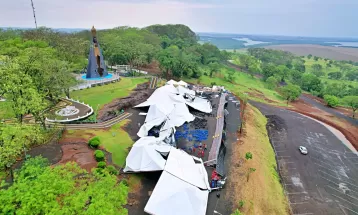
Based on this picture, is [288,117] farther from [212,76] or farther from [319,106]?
[212,76]

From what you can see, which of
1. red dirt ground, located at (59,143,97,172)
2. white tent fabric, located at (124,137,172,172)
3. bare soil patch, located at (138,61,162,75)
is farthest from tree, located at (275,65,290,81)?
red dirt ground, located at (59,143,97,172)

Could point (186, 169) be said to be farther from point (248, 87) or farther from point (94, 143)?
point (248, 87)

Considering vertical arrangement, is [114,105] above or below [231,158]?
above

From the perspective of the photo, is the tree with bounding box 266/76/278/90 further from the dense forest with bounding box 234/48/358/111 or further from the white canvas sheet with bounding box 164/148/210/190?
the white canvas sheet with bounding box 164/148/210/190

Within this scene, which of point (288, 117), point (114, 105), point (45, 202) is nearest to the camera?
point (45, 202)

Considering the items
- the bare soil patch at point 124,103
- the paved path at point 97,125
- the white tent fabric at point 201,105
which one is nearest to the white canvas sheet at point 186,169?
the paved path at point 97,125

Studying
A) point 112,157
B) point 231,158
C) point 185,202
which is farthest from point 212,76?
point 185,202

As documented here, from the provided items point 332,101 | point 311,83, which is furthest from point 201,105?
point 311,83
